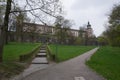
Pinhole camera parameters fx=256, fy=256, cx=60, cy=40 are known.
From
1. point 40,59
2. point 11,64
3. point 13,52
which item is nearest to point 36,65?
point 11,64

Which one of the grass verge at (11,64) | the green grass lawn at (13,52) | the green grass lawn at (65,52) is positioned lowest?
the green grass lawn at (65,52)

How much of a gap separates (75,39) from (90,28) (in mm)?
32654

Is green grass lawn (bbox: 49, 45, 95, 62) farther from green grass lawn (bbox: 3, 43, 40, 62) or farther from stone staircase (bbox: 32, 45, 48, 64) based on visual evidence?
green grass lawn (bbox: 3, 43, 40, 62)

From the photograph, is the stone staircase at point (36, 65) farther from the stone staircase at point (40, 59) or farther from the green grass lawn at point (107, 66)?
the green grass lawn at point (107, 66)

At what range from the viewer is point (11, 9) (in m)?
22.8

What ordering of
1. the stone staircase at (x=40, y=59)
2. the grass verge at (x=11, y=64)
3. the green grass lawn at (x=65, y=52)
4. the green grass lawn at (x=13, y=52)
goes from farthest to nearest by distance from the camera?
the green grass lawn at (x=65, y=52), the green grass lawn at (x=13, y=52), the stone staircase at (x=40, y=59), the grass verge at (x=11, y=64)

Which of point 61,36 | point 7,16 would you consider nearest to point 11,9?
point 7,16

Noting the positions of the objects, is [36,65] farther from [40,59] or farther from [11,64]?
[40,59]

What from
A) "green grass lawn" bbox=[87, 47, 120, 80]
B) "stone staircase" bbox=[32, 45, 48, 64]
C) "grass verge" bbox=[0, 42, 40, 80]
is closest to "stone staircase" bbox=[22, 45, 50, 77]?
"stone staircase" bbox=[32, 45, 48, 64]

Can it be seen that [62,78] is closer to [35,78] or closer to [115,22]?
[35,78]

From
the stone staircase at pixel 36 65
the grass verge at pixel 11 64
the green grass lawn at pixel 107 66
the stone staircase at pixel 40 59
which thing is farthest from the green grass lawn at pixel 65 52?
the grass verge at pixel 11 64

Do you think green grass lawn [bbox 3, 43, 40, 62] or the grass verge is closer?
the grass verge

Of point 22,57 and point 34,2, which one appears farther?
point 22,57

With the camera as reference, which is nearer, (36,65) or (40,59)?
(36,65)
